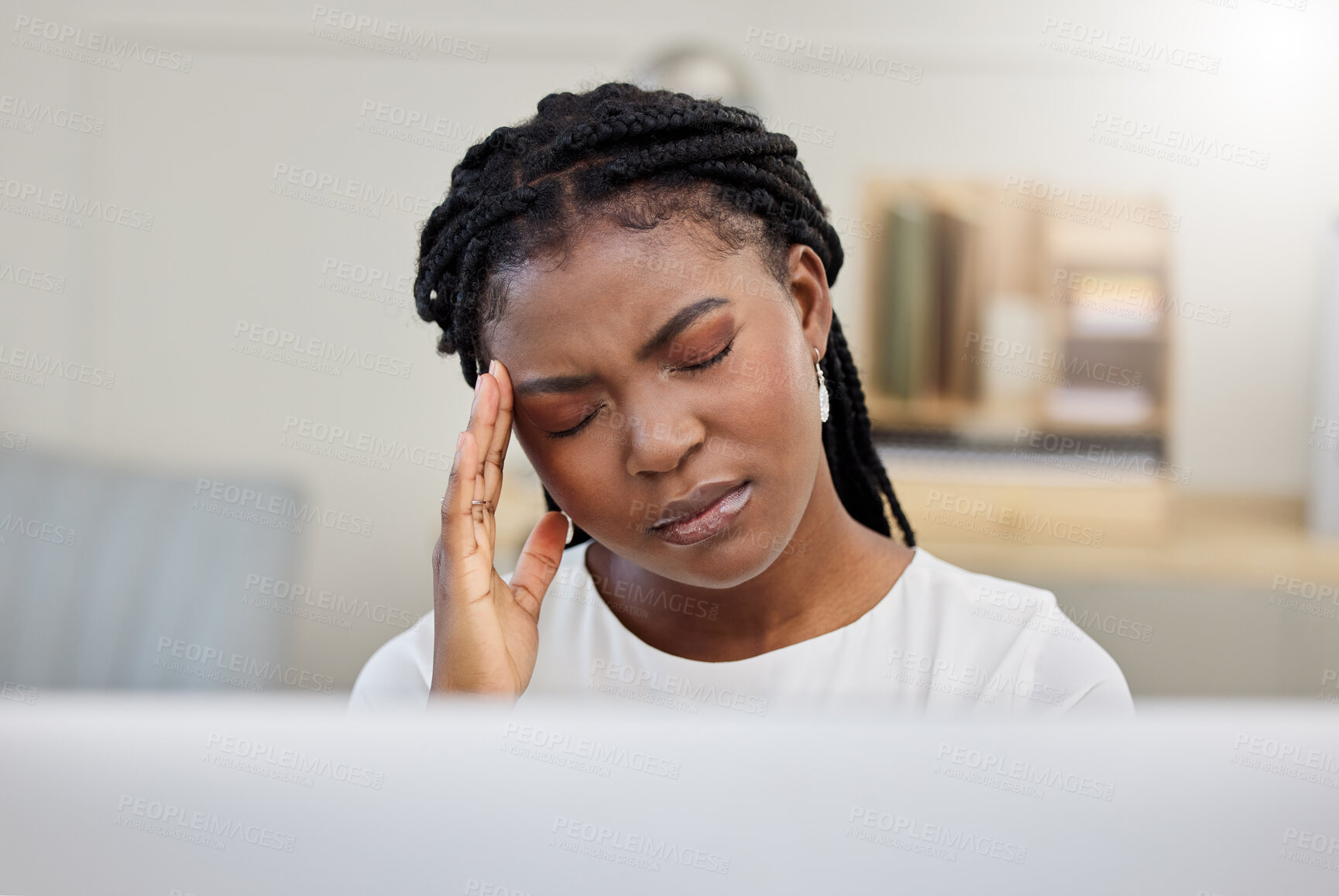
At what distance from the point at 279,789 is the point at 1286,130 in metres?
2.83

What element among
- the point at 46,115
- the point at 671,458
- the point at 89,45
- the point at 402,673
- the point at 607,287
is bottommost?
the point at 402,673

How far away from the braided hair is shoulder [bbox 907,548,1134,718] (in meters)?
0.32

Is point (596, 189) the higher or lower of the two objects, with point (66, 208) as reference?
lower

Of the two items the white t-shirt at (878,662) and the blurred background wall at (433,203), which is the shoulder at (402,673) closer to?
the white t-shirt at (878,662)

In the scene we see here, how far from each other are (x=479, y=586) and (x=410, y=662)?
0.21 metres

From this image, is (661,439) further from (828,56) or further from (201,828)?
(828,56)

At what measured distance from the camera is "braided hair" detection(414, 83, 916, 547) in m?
0.80

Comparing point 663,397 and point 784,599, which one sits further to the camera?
point 784,599

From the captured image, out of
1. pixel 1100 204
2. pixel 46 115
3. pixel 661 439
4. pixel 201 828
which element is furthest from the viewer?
pixel 46 115

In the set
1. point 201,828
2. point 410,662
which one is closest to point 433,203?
point 410,662

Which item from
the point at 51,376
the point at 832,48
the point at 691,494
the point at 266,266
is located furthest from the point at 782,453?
the point at 51,376

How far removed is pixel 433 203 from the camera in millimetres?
2727

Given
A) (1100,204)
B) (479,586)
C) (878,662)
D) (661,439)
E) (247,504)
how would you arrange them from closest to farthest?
(661,439), (479,586), (878,662), (247,504), (1100,204)

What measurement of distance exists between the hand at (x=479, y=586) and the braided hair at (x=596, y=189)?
8cm
